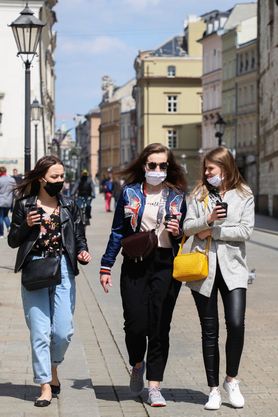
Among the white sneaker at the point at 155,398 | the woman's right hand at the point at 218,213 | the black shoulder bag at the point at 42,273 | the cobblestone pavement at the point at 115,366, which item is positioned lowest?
the cobblestone pavement at the point at 115,366

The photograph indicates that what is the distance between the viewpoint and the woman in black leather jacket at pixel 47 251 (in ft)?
24.3

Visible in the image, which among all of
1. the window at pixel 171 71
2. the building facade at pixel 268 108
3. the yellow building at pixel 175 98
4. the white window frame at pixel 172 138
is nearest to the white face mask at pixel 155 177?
the building facade at pixel 268 108

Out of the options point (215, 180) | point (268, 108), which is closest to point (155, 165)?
point (215, 180)

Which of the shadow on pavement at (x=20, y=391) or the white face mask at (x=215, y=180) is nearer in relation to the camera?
the white face mask at (x=215, y=180)

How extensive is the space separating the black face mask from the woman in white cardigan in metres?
0.90

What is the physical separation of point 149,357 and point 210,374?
44cm

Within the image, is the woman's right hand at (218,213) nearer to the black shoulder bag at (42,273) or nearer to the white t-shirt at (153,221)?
the white t-shirt at (153,221)

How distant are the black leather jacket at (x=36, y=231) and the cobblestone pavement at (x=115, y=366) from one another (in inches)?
38.0

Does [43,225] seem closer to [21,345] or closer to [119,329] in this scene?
[21,345]

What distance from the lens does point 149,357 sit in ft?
24.9

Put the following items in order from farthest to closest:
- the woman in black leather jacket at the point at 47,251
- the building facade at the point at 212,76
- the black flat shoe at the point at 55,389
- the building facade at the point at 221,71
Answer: the building facade at the point at 212,76, the building facade at the point at 221,71, the black flat shoe at the point at 55,389, the woman in black leather jacket at the point at 47,251

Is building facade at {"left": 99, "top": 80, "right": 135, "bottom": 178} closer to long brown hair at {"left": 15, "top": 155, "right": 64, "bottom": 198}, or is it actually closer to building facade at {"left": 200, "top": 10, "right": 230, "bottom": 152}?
building facade at {"left": 200, "top": 10, "right": 230, "bottom": 152}

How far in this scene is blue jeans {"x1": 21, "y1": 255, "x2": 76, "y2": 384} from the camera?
7.41 metres

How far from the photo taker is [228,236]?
288 inches
